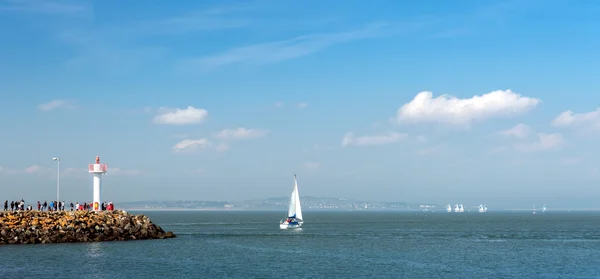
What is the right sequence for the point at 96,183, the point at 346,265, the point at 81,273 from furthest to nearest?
the point at 96,183 < the point at 346,265 < the point at 81,273

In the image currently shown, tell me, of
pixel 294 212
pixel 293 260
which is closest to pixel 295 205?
pixel 294 212

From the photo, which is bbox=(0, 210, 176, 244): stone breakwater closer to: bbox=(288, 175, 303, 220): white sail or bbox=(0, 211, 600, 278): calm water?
bbox=(0, 211, 600, 278): calm water

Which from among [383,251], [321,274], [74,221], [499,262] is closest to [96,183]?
[74,221]

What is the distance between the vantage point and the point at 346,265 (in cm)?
6319

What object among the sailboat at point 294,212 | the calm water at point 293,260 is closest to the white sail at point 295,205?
the sailboat at point 294,212

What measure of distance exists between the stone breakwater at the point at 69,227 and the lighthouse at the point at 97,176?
2.40 meters

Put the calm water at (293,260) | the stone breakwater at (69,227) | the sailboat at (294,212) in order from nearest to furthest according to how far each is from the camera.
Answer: the calm water at (293,260) → the stone breakwater at (69,227) → the sailboat at (294,212)

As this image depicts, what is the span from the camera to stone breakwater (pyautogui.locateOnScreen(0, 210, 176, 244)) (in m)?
76.3

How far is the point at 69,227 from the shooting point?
261ft

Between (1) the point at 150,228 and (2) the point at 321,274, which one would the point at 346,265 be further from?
(1) the point at 150,228

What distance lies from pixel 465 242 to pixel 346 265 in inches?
1518

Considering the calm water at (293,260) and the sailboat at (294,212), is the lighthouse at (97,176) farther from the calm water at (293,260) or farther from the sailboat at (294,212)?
the sailboat at (294,212)

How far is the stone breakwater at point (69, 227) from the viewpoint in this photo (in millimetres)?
76312

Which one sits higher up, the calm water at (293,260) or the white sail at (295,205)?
the white sail at (295,205)
